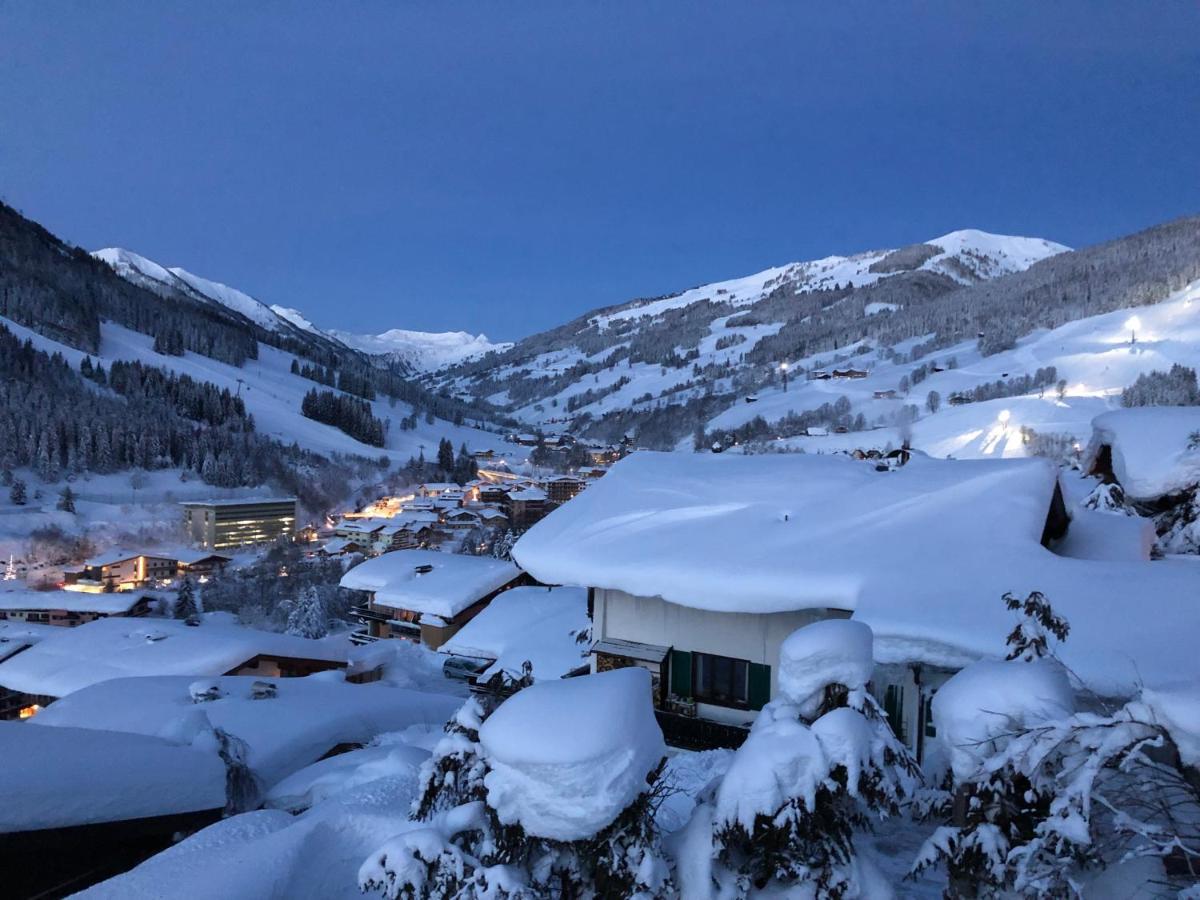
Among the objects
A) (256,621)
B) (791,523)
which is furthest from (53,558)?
(791,523)

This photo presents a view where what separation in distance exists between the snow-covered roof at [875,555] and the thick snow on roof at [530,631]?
23.8 ft

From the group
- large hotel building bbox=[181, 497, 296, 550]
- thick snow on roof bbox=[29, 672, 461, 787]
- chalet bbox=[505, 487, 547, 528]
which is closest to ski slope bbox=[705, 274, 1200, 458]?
chalet bbox=[505, 487, 547, 528]

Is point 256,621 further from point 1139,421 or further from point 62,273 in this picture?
point 62,273

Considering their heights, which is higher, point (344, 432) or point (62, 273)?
point (62, 273)

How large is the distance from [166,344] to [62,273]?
3583cm

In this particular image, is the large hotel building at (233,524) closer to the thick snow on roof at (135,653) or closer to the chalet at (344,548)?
the chalet at (344,548)

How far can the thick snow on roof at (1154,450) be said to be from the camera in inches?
422

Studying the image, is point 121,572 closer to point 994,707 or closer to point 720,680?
point 720,680

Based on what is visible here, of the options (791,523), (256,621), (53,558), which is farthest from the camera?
(53,558)

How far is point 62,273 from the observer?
421 ft

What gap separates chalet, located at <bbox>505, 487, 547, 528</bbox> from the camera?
64287 mm

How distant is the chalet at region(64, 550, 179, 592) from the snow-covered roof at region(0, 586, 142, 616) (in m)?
9.36

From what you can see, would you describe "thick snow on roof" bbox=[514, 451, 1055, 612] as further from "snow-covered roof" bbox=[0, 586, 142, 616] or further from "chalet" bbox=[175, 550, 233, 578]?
"chalet" bbox=[175, 550, 233, 578]

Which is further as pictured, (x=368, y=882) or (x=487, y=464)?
(x=487, y=464)
